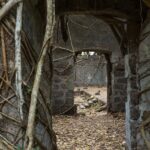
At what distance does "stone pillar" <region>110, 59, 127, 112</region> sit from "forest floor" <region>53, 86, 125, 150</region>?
1.08 ft

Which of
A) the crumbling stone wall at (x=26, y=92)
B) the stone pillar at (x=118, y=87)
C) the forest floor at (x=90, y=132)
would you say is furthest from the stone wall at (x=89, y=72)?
the crumbling stone wall at (x=26, y=92)

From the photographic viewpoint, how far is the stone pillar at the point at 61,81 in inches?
447

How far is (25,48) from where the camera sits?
3469 mm

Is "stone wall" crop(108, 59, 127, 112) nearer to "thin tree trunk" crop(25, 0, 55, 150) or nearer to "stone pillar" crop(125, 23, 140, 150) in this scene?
"stone pillar" crop(125, 23, 140, 150)

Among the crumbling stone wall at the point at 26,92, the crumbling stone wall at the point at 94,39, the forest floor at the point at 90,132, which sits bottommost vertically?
the forest floor at the point at 90,132

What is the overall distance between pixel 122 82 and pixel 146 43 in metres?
6.72

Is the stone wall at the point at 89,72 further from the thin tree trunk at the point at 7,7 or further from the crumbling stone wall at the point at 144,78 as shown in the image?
the thin tree trunk at the point at 7,7

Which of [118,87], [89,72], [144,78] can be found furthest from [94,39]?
[89,72]

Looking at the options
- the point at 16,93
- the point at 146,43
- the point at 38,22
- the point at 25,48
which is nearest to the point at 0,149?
the point at 16,93

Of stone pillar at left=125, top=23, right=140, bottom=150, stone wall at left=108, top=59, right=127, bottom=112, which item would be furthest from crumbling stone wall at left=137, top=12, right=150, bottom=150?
stone wall at left=108, top=59, right=127, bottom=112

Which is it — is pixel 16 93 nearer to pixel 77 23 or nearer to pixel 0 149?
pixel 0 149

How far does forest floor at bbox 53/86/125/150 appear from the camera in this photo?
25.4 ft

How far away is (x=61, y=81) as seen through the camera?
1141 cm

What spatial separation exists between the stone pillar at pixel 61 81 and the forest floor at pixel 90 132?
1.39ft
